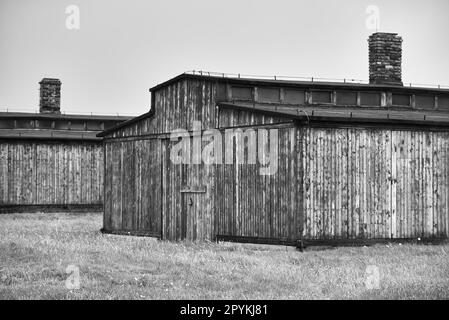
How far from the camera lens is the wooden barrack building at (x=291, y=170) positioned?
2350 cm

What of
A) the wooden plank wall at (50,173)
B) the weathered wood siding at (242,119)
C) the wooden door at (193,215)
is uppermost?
the weathered wood siding at (242,119)

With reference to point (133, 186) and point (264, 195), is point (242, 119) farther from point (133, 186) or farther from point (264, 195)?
point (133, 186)

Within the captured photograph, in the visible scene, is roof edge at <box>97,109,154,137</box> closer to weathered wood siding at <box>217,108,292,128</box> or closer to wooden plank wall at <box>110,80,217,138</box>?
wooden plank wall at <box>110,80,217,138</box>

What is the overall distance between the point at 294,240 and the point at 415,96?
1122cm

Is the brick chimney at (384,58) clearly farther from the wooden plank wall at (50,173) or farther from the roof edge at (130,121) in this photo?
the wooden plank wall at (50,173)

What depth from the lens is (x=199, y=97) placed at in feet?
90.4

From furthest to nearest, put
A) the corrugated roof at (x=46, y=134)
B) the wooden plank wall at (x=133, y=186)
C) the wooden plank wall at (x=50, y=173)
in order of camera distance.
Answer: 1. the corrugated roof at (x=46, y=134)
2. the wooden plank wall at (x=50, y=173)
3. the wooden plank wall at (x=133, y=186)

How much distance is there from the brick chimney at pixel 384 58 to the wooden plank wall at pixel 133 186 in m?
10.7

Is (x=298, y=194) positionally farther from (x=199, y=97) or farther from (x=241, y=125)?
(x=199, y=97)

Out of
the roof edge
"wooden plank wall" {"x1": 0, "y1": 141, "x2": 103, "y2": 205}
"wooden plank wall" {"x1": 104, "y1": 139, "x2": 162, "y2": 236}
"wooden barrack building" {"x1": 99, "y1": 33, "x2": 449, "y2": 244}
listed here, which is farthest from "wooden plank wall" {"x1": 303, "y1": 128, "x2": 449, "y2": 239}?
"wooden plank wall" {"x1": 0, "y1": 141, "x2": 103, "y2": 205}

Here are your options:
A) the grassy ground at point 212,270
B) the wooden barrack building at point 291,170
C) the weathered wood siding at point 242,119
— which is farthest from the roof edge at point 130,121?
the grassy ground at point 212,270
